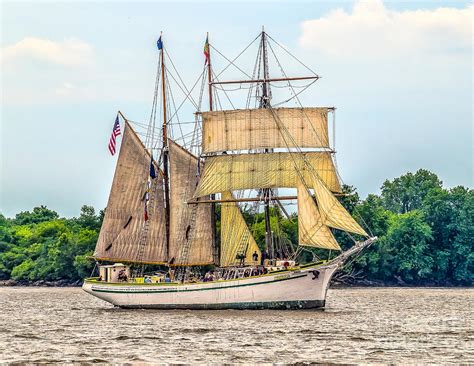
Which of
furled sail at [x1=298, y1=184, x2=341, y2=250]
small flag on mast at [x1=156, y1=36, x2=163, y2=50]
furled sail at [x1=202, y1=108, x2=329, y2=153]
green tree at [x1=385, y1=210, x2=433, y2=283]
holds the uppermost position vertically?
small flag on mast at [x1=156, y1=36, x2=163, y2=50]

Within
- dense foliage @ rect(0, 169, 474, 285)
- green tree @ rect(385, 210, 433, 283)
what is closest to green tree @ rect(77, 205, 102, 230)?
dense foliage @ rect(0, 169, 474, 285)

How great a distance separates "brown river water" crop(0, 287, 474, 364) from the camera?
51688 millimetres

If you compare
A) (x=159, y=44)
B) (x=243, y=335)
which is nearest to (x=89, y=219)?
(x=159, y=44)

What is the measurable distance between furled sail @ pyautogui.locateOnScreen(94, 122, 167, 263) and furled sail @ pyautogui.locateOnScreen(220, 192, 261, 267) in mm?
6200

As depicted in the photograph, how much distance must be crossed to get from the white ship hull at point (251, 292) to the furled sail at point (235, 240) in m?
5.10

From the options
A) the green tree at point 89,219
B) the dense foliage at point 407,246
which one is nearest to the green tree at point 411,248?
the dense foliage at point 407,246

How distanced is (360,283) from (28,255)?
6149 cm

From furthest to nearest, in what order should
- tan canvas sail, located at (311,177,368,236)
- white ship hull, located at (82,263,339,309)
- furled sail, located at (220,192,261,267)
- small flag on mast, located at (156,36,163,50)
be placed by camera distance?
small flag on mast, located at (156,36,163,50) → furled sail, located at (220,192,261,267) → white ship hull, located at (82,263,339,309) → tan canvas sail, located at (311,177,368,236)

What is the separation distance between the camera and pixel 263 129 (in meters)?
95.4

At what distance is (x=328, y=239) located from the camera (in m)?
84.0

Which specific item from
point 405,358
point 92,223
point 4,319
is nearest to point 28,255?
point 92,223

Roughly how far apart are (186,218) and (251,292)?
1261 cm

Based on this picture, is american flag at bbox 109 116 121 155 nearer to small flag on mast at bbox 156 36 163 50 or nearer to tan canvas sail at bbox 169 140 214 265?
tan canvas sail at bbox 169 140 214 265

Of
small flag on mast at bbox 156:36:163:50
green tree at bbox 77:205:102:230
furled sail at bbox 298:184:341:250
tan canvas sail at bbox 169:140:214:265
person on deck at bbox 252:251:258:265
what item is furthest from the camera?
green tree at bbox 77:205:102:230
